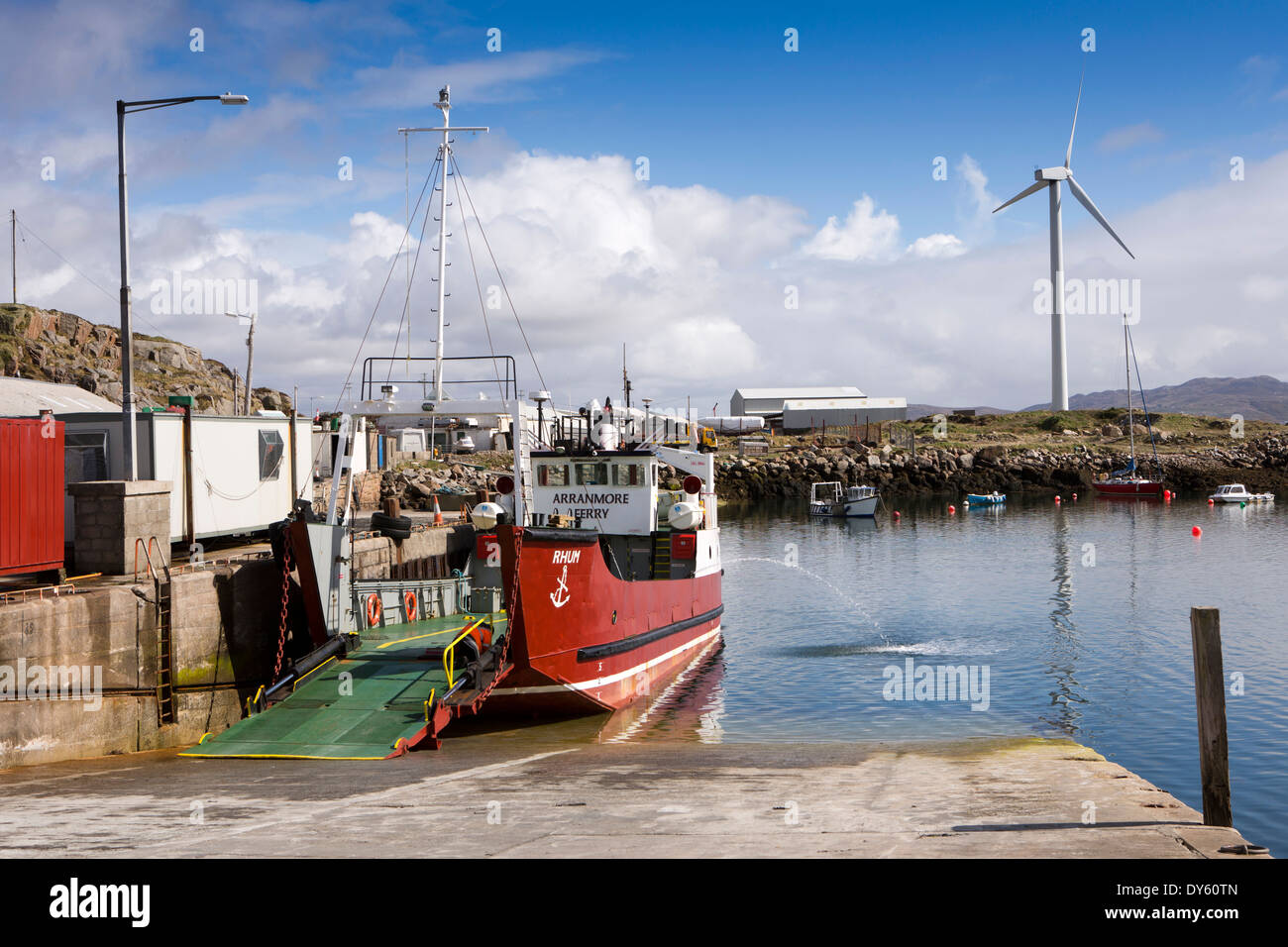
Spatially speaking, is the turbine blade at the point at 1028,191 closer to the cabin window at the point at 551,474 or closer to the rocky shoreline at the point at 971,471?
the rocky shoreline at the point at 971,471

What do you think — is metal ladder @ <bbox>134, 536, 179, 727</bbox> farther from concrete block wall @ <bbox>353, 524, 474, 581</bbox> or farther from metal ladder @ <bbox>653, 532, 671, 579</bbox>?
metal ladder @ <bbox>653, 532, 671, 579</bbox>

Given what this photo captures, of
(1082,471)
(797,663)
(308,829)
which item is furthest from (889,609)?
(1082,471)

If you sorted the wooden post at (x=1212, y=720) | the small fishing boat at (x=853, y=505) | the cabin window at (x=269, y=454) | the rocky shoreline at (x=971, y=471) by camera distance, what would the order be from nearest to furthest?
the wooden post at (x=1212, y=720)
the cabin window at (x=269, y=454)
the small fishing boat at (x=853, y=505)
the rocky shoreline at (x=971, y=471)

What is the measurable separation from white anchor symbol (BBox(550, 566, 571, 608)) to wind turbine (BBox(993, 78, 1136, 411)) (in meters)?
74.9

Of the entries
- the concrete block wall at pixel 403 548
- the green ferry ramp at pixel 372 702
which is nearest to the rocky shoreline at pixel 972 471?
the concrete block wall at pixel 403 548

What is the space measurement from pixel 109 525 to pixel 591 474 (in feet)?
38.8

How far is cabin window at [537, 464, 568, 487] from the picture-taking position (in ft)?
83.2

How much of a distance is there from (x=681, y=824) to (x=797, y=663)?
19106 millimetres

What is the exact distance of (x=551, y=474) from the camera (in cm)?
2539

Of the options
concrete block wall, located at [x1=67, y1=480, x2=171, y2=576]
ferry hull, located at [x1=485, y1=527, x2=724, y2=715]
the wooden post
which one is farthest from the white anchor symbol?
the wooden post

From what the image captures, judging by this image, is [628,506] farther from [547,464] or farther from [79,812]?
[79,812]

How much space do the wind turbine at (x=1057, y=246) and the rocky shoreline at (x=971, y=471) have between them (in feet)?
49.2

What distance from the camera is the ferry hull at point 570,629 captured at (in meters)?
17.7

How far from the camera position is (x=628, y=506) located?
25891mm
